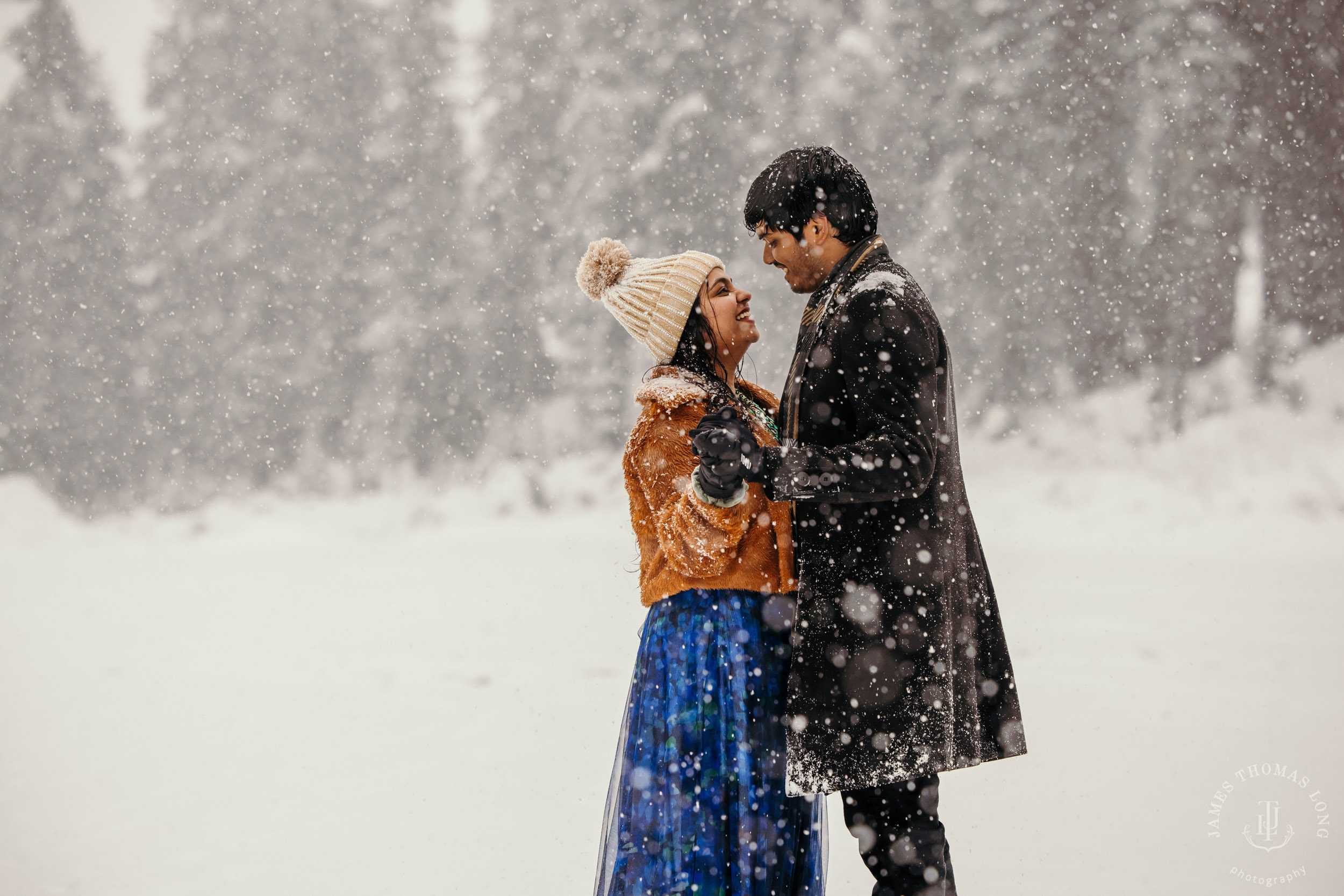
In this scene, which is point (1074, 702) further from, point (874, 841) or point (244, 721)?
point (244, 721)

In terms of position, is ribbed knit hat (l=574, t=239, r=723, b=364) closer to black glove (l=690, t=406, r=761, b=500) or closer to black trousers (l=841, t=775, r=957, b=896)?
→ black glove (l=690, t=406, r=761, b=500)

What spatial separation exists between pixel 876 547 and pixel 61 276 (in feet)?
69.0

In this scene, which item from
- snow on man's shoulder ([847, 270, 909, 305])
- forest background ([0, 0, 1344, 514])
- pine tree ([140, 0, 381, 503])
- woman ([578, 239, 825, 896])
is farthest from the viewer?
pine tree ([140, 0, 381, 503])

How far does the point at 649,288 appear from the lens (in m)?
2.67

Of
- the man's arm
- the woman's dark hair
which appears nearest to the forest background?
the woman's dark hair

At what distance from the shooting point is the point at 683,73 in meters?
15.7

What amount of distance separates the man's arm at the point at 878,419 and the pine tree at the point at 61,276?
20201 millimetres

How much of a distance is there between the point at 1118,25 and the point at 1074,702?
1262 centimetres

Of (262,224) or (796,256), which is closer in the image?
(796,256)

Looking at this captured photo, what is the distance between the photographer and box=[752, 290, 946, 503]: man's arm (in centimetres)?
204

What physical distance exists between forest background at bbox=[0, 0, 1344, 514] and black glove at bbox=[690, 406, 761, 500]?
13.3 meters

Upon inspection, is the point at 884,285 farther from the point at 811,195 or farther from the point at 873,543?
the point at 873,543

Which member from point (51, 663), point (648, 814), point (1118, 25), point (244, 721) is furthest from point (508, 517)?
point (648, 814)
